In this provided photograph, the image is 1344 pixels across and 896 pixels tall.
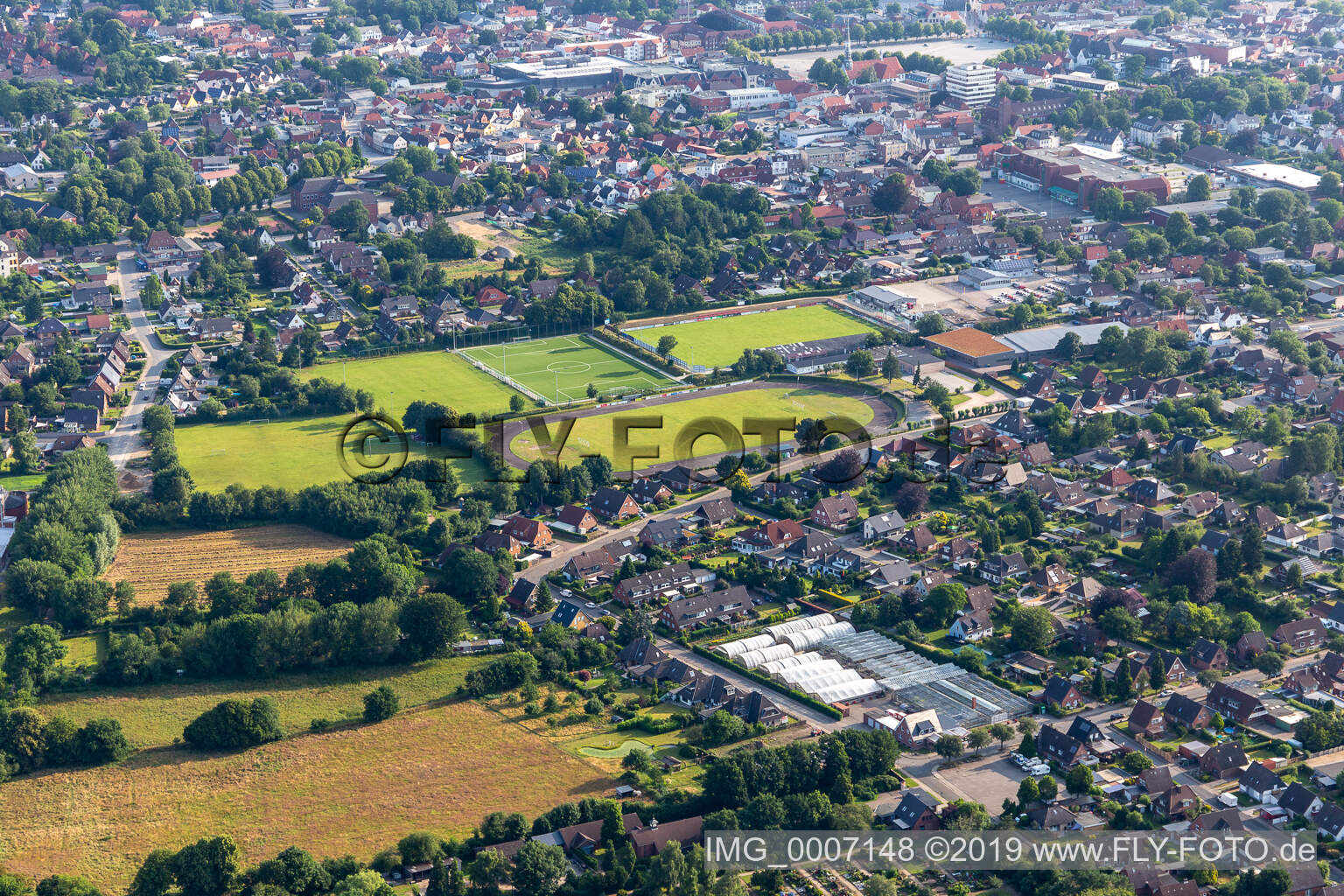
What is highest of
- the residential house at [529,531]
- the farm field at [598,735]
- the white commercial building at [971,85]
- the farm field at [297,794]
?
the white commercial building at [971,85]

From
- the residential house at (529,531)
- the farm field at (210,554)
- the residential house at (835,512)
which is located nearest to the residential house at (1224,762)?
the residential house at (835,512)

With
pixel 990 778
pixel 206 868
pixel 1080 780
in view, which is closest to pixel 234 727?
pixel 206 868

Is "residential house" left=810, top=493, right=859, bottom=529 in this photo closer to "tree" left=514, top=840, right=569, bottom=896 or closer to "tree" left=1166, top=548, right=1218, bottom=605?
"tree" left=1166, top=548, right=1218, bottom=605

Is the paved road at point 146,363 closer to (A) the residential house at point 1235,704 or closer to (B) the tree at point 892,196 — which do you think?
(A) the residential house at point 1235,704

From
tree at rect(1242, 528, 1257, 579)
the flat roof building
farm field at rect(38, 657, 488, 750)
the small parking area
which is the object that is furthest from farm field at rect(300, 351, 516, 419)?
the small parking area

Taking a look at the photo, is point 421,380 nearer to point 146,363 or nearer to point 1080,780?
point 146,363

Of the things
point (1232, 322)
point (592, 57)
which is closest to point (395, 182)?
point (592, 57)
